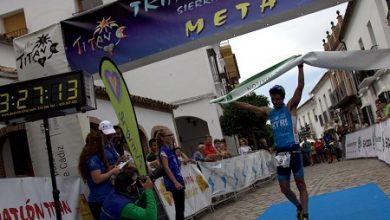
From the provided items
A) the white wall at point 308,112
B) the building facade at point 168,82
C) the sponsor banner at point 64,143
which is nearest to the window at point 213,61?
the building facade at point 168,82

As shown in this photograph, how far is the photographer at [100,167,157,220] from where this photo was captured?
444cm

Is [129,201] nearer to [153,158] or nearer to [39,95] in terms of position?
[39,95]

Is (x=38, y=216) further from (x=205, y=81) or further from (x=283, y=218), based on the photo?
(x=205, y=81)

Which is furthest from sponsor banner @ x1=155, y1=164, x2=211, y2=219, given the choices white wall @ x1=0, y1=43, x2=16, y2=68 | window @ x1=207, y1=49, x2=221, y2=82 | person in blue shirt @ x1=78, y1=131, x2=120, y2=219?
window @ x1=207, y1=49, x2=221, y2=82

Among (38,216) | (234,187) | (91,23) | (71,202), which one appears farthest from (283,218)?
(234,187)

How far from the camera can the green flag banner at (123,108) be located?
17.0 ft

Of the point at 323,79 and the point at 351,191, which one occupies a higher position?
the point at 323,79

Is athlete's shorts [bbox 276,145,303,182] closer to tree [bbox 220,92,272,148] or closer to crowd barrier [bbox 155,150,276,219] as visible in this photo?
crowd barrier [bbox 155,150,276,219]

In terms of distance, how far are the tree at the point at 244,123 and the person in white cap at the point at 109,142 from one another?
2104cm

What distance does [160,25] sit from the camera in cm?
841

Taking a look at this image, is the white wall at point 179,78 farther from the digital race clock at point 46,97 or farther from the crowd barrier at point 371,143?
the digital race clock at point 46,97

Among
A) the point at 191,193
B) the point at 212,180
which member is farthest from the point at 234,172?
the point at 191,193

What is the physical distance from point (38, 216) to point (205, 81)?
68.9ft

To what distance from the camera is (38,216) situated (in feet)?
19.6
